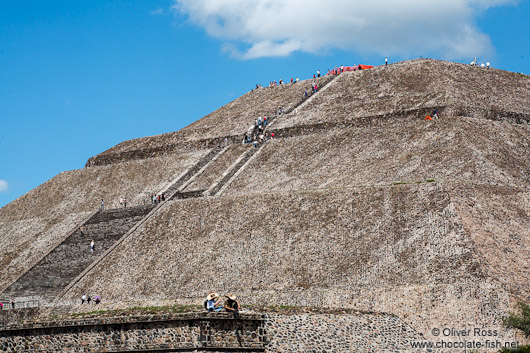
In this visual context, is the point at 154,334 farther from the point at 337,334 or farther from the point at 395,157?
the point at 395,157

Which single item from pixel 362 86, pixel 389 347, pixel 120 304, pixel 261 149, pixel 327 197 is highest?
pixel 362 86

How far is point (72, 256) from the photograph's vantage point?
45.4 metres

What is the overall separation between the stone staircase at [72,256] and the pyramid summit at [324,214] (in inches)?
4.3

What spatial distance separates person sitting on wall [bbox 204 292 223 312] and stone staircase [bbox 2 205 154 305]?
18.1 metres

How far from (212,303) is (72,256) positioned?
22348 mm

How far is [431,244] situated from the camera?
3425 cm

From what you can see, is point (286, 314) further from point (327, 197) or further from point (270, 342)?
point (327, 197)

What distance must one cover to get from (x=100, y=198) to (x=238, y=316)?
3273 cm

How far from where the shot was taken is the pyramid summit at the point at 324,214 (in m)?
32.2

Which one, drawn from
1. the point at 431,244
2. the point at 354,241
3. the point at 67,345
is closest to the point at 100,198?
the point at 354,241

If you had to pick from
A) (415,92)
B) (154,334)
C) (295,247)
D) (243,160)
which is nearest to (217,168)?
(243,160)

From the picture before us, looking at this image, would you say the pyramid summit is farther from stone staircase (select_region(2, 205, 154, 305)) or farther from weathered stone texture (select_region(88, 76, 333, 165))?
weathered stone texture (select_region(88, 76, 333, 165))

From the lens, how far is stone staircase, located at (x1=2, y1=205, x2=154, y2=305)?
4250cm

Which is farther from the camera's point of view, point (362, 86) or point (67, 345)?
point (362, 86)
